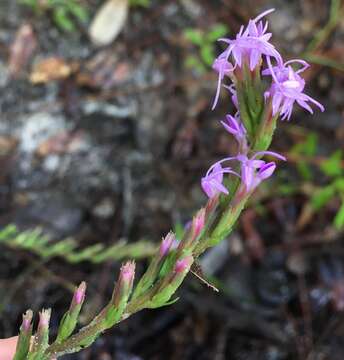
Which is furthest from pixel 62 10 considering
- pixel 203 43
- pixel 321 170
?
pixel 321 170

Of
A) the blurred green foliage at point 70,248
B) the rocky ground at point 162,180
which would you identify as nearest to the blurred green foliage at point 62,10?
the rocky ground at point 162,180

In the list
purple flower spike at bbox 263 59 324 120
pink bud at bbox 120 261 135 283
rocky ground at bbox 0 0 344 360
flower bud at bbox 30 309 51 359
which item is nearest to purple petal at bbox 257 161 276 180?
purple flower spike at bbox 263 59 324 120

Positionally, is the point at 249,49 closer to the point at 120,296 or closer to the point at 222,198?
the point at 222,198

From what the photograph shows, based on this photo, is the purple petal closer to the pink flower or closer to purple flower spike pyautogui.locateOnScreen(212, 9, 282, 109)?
the pink flower

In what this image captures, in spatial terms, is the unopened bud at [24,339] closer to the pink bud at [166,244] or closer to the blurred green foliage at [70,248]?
the pink bud at [166,244]

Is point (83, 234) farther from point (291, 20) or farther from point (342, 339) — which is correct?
point (291, 20)
